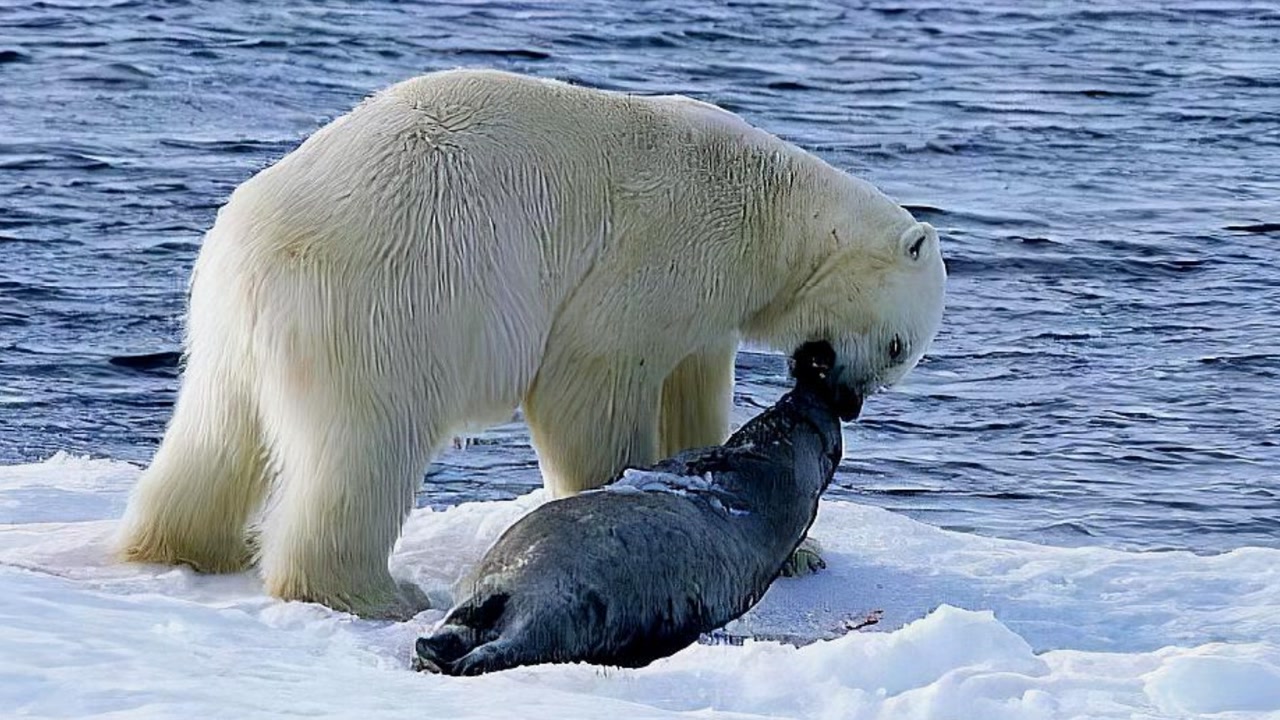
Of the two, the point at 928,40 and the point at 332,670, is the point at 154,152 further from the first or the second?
the point at 332,670

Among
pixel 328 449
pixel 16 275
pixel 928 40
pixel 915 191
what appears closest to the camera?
pixel 328 449

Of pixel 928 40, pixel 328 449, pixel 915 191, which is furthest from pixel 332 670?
pixel 928 40

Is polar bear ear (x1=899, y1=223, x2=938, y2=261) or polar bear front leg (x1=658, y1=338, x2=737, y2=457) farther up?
polar bear ear (x1=899, y1=223, x2=938, y2=261)

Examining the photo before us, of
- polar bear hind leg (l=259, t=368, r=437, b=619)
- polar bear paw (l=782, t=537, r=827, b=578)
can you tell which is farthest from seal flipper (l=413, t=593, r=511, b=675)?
polar bear paw (l=782, t=537, r=827, b=578)

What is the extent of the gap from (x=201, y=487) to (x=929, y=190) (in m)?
7.83

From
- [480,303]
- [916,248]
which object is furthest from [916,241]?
[480,303]

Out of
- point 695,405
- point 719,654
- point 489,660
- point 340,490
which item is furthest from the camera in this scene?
point 695,405

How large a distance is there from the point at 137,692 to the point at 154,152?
9.72 m

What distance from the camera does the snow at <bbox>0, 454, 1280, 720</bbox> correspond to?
3.56 m

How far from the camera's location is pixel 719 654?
409 centimetres

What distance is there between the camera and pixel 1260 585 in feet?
19.5

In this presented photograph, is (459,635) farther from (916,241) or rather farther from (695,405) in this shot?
(916,241)

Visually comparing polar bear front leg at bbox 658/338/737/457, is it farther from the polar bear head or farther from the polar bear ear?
the polar bear ear

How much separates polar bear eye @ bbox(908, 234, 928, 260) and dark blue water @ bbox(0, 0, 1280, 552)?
1.69m
